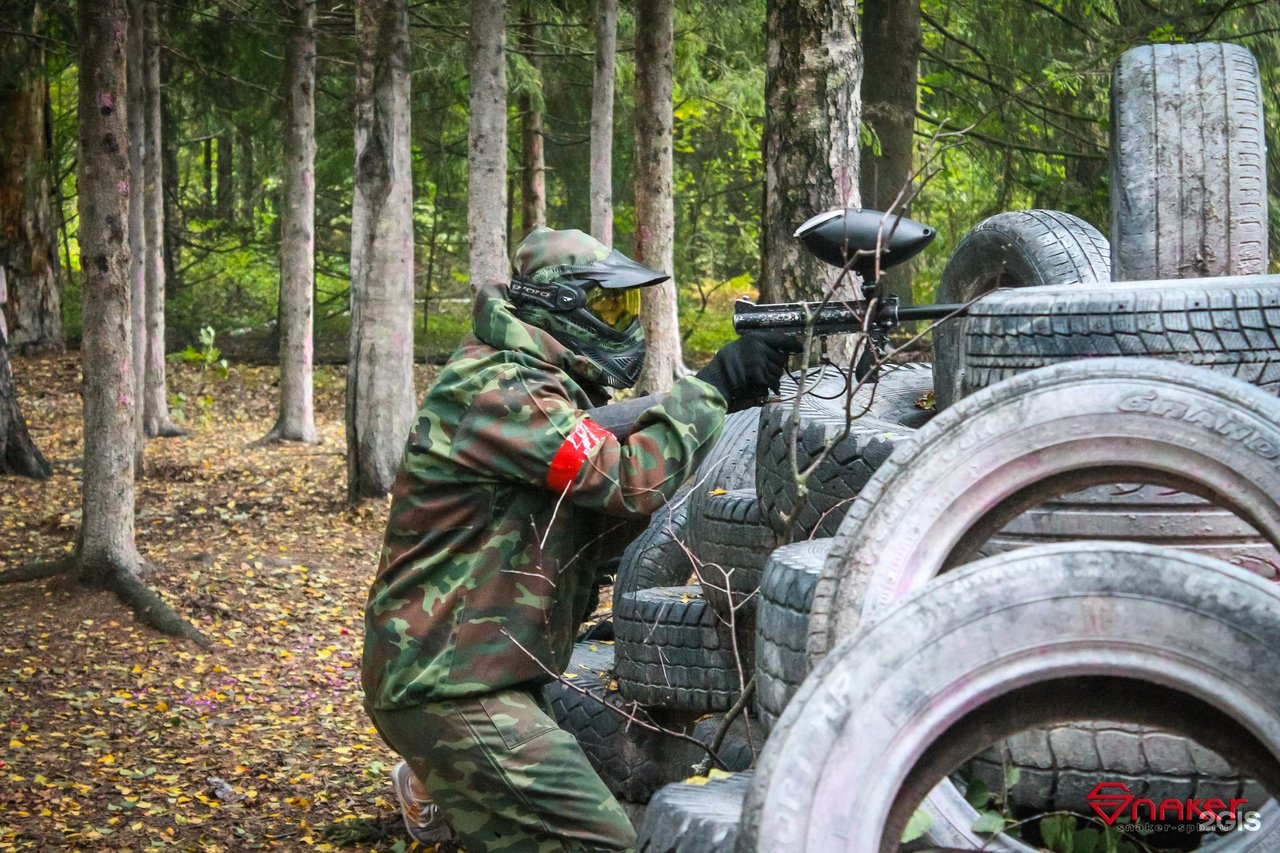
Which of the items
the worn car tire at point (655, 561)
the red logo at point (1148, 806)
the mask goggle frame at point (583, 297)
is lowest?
the red logo at point (1148, 806)

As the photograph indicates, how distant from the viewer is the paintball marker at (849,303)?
142 inches

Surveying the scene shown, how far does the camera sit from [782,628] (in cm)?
341

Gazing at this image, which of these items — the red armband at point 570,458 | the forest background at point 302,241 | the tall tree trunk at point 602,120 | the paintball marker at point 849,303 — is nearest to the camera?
the red armband at point 570,458

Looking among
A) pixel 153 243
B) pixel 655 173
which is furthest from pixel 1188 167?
pixel 153 243

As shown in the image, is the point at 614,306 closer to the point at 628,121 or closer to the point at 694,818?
the point at 694,818

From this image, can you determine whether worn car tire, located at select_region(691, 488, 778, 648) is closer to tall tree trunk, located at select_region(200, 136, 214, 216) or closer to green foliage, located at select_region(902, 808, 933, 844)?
green foliage, located at select_region(902, 808, 933, 844)

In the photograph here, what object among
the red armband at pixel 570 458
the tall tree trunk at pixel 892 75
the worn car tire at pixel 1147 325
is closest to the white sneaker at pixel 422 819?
the red armband at pixel 570 458

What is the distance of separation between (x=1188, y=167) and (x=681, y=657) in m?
2.57

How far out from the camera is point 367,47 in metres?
10.9

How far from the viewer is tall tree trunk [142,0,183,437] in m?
14.7

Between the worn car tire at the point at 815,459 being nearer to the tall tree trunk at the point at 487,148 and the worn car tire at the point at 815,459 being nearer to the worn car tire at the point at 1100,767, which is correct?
the worn car tire at the point at 1100,767

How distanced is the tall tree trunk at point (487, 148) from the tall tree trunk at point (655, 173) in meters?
2.35

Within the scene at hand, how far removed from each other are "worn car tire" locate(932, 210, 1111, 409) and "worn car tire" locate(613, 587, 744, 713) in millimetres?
1407

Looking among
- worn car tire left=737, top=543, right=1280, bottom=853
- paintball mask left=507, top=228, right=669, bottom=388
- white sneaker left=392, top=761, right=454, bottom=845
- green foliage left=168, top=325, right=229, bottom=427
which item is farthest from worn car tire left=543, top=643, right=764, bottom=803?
green foliage left=168, top=325, right=229, bottom=427
